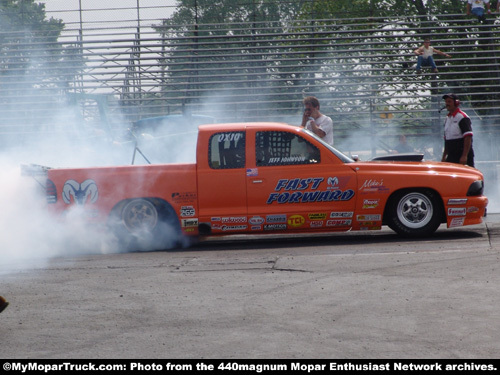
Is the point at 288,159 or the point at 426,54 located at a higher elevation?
the point at 426,54

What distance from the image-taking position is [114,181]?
966 centimetres

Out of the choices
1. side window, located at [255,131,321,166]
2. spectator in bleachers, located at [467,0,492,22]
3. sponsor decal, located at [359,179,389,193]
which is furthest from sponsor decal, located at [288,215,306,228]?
spectator in bleachers, located at [467,0,492,22]

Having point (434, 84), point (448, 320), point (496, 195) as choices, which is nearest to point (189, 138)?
point (496, 195)

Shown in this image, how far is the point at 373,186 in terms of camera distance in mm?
9438

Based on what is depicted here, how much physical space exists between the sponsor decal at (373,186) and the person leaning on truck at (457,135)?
2.10m

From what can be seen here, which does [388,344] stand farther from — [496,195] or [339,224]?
[496,195]

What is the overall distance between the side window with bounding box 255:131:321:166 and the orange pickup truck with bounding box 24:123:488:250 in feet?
0.04

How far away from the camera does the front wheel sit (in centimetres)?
950

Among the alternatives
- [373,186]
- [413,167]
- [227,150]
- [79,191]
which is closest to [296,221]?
[373,186]

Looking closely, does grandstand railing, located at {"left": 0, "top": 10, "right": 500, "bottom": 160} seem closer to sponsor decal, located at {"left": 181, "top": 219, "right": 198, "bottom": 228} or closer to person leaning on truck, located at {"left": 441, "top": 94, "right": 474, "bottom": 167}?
person leaning on truck, located at {"left": 441, "top": 94, "right": 474, "bottom": 167}

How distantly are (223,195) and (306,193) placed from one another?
1.06 m

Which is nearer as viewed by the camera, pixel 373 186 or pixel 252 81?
pixel 373 186

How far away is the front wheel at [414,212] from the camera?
9.50 metres

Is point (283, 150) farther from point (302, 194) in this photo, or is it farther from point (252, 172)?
point (302, 194)
